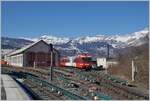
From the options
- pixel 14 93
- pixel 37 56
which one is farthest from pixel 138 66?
pixel 37 56

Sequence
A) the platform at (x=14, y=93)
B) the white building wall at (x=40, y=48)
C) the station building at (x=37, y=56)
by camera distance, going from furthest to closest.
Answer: the white building wall at (x=40, y=48), the station building at (x=37, y=56), the platform at (x=14, y=93)

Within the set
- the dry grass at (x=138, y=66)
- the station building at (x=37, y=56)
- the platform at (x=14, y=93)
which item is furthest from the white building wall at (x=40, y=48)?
the platform at (x=14, y=93)

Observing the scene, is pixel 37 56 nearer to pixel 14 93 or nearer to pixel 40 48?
pixel 40 48

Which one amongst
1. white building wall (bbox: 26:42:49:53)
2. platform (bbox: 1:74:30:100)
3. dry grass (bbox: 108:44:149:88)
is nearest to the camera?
platform (bbox: 1:74:30:100)

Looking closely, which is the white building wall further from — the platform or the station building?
the platform

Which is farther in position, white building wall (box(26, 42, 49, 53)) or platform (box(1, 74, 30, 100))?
white building wall (box(26, 42, 49, 53))

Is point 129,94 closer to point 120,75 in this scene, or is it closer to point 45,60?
Answer: point 120,75

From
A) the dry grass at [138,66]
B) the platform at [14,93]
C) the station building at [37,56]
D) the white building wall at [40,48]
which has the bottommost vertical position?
the platform at [14,93]

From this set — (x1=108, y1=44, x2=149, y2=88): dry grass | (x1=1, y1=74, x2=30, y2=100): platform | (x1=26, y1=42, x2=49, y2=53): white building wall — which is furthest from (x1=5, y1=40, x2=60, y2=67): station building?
(x1=1, y1=74, x2=30, y2=100): platform

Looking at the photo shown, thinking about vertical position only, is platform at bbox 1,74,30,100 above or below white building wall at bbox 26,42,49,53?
below

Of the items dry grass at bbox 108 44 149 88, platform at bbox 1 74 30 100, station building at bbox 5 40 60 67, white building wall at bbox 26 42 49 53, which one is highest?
white building wall at bbox 26 42 49 53

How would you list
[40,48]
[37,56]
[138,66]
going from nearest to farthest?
[138,66] → [37,56] → [40,48]

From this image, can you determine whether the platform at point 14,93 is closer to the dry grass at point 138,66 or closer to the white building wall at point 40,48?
the dry grass at point 138,66

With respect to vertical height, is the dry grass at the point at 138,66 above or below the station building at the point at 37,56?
below
